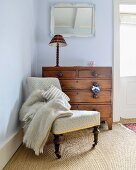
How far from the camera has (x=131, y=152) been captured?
2.13m

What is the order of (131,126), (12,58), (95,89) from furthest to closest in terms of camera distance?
(131,126) → (95,89) → (12,58)

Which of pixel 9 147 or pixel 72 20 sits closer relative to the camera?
pixel 9 147

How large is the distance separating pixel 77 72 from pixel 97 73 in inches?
10.5

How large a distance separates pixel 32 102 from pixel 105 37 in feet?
5.87

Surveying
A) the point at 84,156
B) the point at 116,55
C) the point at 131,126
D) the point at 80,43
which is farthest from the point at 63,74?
the point at 131,126

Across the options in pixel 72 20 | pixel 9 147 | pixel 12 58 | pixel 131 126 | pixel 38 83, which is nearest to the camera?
pixel 9 147

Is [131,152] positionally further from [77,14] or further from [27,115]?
[77,14]

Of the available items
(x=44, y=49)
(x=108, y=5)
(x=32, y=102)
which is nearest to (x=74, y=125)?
(x=32, y=102)

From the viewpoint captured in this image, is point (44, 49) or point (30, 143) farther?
point (44, 49)

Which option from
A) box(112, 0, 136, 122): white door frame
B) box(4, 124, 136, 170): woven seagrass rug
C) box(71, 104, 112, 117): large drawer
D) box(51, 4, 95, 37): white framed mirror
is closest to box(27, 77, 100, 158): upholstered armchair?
box(4, 124, 136, 170): woven seagrass rug

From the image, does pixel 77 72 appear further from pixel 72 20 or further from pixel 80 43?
pixel 72 20

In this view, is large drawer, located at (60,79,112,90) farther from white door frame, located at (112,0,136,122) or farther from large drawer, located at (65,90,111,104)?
white door frame, located at (112,0,136,122)

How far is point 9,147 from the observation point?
1.98m

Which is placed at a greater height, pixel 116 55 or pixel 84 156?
pixel 116 55
